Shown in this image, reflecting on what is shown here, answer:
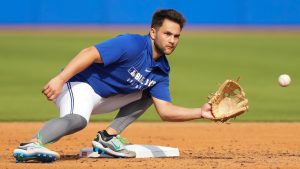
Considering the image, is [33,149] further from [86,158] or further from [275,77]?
[275,77]

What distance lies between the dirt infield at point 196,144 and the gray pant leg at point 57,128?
0.60 ft

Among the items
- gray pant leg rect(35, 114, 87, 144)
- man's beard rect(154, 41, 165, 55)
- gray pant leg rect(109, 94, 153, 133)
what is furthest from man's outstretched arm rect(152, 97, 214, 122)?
gray pant leg rect(35, 114, 87, 144)

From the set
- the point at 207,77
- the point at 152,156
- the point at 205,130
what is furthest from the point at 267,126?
the point at 207,77

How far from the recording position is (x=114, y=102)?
6031mm

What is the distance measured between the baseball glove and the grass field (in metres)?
3.58

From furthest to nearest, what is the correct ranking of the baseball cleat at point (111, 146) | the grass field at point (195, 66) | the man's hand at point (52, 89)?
the grass field at point (195, 66), the baseball cleat at point (111, 146), the man's hand at point (52, 89)

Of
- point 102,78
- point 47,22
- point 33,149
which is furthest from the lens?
point 47,22

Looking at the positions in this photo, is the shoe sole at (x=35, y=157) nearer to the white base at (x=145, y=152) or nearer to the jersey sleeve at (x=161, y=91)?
the white base at (x=145, y=152)

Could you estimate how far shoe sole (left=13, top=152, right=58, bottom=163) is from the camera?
5.32 meters

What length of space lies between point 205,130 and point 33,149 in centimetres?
337

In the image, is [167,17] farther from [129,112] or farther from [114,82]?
[129,112]

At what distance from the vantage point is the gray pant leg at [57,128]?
5.39 metres

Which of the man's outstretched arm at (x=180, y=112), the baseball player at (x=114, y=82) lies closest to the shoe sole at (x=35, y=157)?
the baseball player at (x=114, y=82)

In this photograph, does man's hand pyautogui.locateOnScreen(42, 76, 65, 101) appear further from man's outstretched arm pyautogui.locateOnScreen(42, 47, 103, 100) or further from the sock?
the sock
